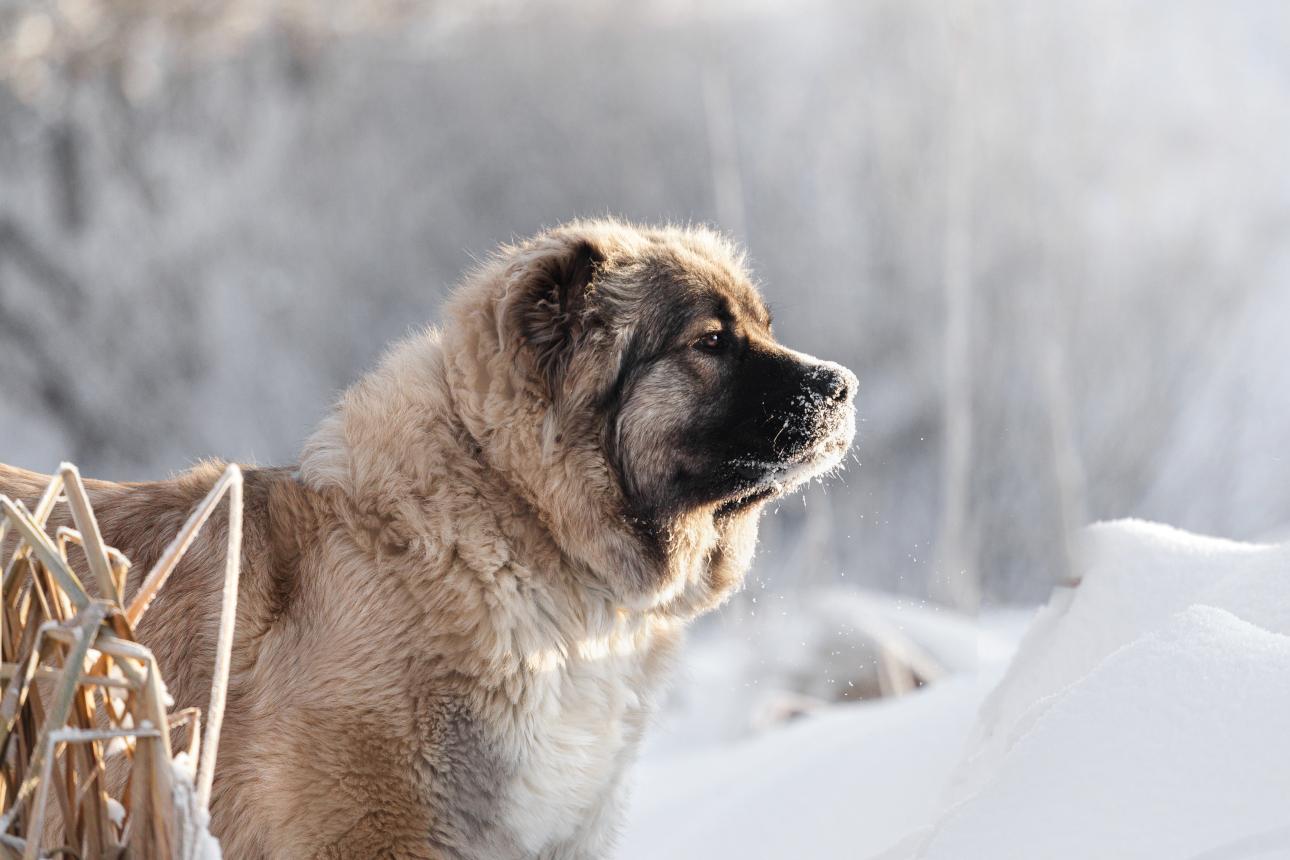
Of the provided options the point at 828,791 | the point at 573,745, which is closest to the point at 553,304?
the point at 573,745

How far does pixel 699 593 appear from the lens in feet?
8.74

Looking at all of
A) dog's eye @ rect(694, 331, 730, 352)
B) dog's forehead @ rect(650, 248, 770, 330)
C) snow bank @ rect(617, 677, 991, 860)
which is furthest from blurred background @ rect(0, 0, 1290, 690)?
dog's eye @ rect(694, 331, 730, 352)

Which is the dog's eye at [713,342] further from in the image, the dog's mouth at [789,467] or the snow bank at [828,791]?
the snow bank at [828,791]

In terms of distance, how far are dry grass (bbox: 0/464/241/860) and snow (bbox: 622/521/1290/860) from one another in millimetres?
801

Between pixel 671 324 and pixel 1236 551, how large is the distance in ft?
4.03

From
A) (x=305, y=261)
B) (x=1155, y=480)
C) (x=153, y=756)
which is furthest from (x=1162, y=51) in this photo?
(x=153, y=756)

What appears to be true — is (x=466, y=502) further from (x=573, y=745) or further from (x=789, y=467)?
(x=789, y=467)

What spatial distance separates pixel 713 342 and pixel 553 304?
14.9 inches

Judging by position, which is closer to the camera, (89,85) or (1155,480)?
(1155,480)

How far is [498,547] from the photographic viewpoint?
2277 mm

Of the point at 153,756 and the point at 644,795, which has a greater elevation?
the point at 153,756

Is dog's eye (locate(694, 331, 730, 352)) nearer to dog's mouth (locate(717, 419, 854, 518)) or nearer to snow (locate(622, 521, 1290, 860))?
dog's mouth (locate(717, 419, 854, 518))

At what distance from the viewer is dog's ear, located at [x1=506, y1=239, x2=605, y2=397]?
244 cm

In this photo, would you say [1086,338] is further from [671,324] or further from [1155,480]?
[671,324]
